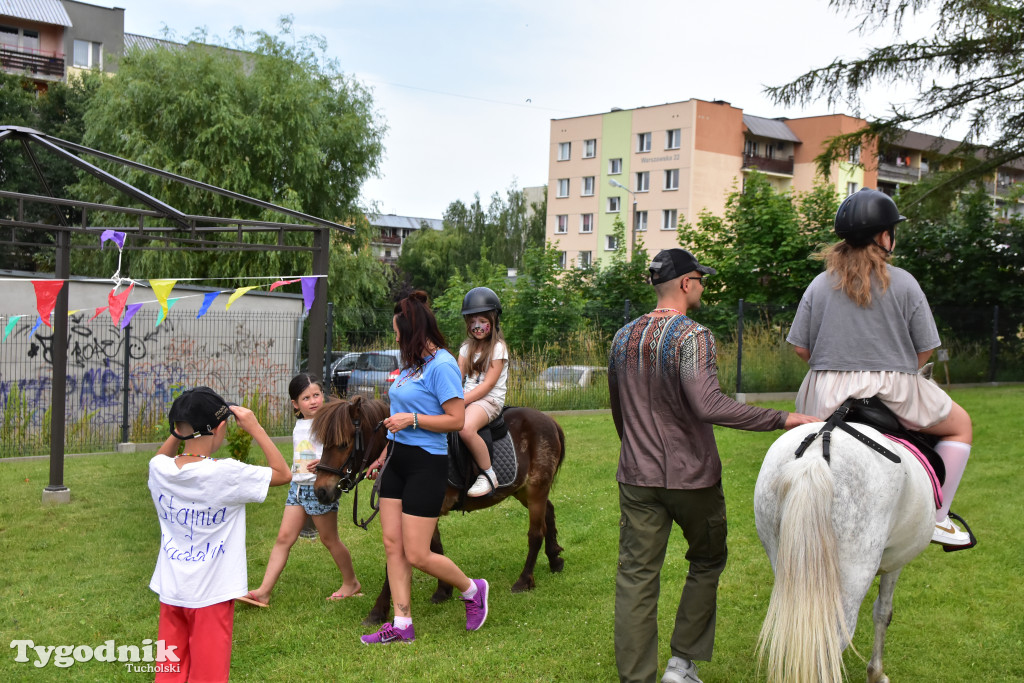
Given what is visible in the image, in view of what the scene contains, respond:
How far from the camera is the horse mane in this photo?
487 cm

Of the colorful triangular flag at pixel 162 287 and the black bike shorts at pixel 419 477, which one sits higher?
the colorful triangular flag at pixel 162 287

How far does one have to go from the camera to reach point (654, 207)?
56812 millimetres

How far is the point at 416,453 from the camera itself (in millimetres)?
4750

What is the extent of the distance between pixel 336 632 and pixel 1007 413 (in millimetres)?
11989

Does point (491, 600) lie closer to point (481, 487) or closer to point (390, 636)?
point (481, 487)

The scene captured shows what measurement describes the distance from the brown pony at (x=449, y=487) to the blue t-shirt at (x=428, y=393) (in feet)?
1.08

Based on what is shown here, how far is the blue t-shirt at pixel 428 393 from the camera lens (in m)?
4.69

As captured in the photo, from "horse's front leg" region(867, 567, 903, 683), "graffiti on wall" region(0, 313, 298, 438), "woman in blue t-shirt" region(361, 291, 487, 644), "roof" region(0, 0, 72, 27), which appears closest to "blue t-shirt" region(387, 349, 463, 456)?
"woman in blue t-shirt" region(361, 291, 487, 644)

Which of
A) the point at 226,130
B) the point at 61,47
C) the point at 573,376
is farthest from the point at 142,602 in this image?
the point at 61,47

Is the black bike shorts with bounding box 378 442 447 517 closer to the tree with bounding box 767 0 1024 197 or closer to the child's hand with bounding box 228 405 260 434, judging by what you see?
the child's hand with bounding box 228 405 260 434

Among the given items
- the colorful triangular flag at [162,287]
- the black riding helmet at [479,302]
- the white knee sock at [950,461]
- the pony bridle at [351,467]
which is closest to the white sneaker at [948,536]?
the white knee sock at [950,461]

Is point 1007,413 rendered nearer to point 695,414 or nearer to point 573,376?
point 573,376

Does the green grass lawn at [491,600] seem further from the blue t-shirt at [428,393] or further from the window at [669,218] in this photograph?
the window at [669,218]

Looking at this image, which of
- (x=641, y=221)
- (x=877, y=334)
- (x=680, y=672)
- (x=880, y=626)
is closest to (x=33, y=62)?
(x=641, y=221)
